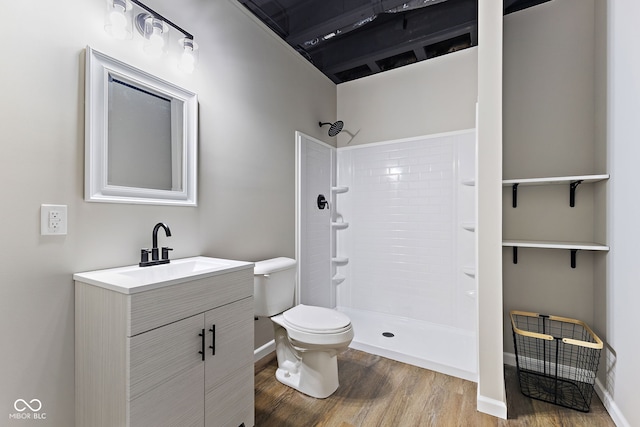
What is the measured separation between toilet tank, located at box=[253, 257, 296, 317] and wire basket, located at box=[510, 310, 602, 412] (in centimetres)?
155

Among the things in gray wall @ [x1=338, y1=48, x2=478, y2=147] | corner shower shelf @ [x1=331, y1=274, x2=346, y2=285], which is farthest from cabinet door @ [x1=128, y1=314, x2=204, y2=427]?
gray wall @ [x1=338, y1=48, x2=478, y2=147]

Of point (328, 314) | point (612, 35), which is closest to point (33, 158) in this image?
point (328, 314)

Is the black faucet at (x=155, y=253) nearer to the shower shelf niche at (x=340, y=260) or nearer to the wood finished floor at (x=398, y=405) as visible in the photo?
the wood finished floor at (x=398, y=405)

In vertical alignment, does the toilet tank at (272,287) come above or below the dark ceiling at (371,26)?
below

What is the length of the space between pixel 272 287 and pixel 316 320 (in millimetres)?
370

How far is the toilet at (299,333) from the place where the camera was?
5.85 feet

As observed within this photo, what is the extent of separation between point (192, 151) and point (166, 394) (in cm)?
125

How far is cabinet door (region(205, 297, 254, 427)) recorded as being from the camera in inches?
52.5

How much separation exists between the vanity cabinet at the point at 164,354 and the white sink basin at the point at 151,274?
2cm

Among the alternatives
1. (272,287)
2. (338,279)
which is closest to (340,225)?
(338,279)

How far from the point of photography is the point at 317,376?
1.85 m

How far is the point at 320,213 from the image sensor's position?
305 centimetres

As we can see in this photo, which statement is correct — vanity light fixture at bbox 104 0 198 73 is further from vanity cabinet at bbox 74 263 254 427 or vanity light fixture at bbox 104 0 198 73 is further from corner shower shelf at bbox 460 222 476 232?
corner shower shelf at bbox 460 222 476 232

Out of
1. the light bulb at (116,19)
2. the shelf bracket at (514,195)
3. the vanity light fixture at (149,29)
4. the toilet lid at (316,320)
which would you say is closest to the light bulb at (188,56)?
the vanity light fixture at (149,29)
